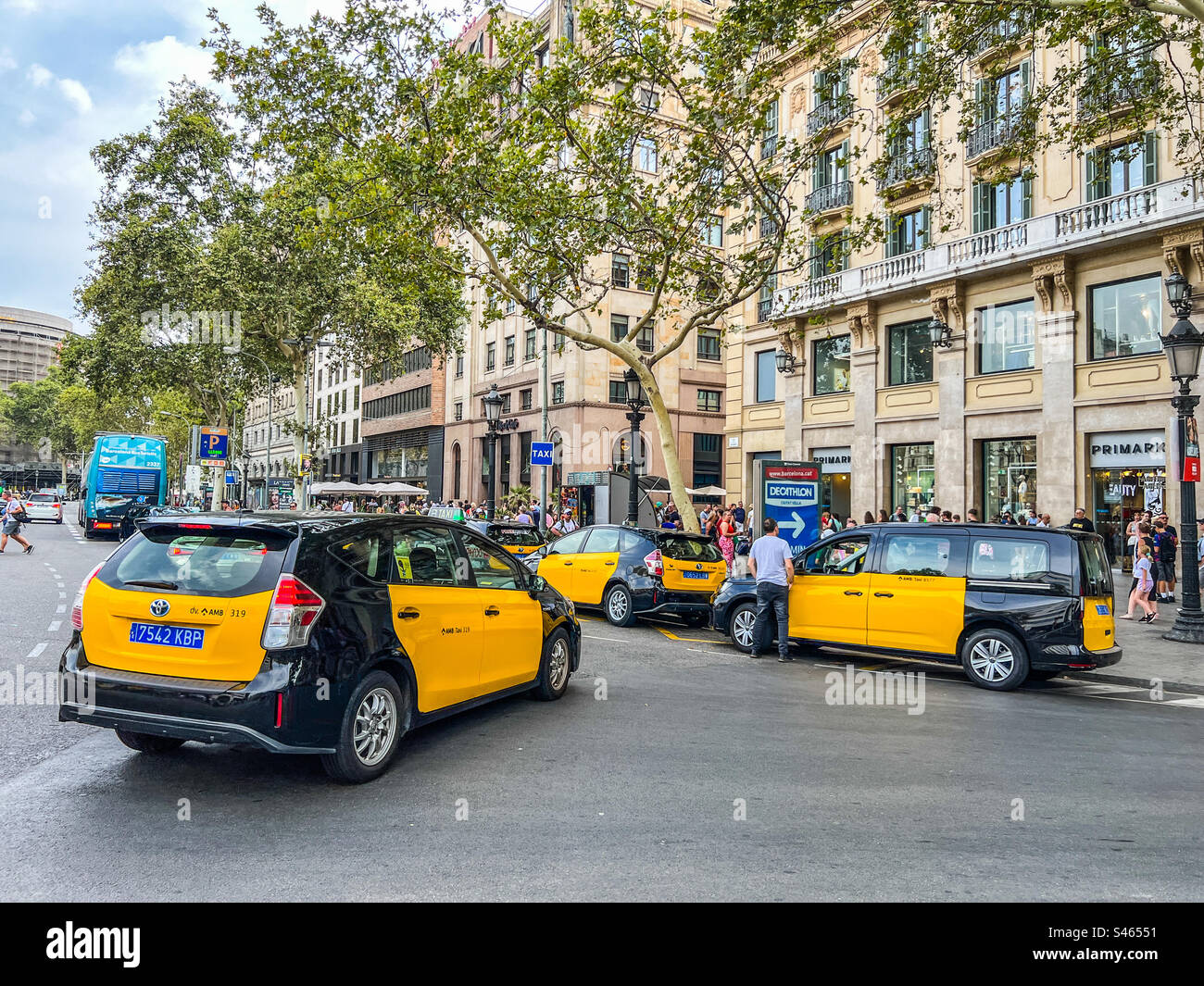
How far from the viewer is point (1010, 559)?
9508mm

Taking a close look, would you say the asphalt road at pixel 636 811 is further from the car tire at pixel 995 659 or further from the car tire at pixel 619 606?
the car tire at pixel 619 606

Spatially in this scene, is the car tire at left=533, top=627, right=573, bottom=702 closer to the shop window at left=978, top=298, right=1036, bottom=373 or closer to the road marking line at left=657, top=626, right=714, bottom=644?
the road marking line at left=657, top=626, right=714, bottom=644

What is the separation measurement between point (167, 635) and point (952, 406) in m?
22.5

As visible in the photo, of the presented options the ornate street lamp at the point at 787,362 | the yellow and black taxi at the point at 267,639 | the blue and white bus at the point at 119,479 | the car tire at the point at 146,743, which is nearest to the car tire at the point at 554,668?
the yellow and black taxi at the point at 267,639

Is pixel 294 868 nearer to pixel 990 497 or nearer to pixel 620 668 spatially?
pixel 620 668

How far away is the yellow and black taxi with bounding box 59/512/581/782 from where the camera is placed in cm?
477

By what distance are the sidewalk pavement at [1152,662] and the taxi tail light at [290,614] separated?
893 cm

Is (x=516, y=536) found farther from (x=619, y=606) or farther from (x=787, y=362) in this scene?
(x=787, y=362)

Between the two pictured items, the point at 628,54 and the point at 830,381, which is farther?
the point at 830,381

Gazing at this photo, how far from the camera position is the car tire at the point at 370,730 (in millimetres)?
5023

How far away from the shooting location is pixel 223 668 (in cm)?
481

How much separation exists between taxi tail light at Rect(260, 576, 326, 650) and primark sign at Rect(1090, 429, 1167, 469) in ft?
66.1

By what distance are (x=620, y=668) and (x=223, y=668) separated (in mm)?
5518
